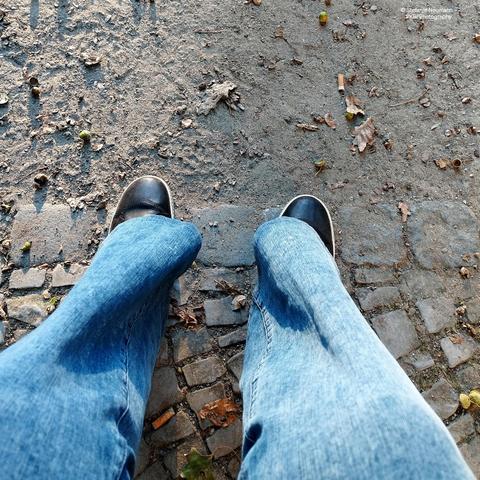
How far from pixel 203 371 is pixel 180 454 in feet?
1.05

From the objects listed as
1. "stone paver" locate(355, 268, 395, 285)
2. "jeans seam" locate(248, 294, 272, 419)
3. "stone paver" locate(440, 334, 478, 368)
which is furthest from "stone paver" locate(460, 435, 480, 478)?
"jeans seam" locate(248, 294, 272, 419)

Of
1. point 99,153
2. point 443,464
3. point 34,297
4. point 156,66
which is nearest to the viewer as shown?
point 443,464

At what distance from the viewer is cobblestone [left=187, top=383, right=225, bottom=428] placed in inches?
71.7

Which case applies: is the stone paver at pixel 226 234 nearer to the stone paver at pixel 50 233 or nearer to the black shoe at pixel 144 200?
the black shoe at pixel 144 200

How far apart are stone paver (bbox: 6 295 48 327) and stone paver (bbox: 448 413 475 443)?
175cm

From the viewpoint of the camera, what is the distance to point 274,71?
2.29 meters

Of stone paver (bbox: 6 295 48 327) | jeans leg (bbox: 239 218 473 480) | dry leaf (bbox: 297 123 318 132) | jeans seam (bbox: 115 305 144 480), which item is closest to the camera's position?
jeans leg (bbox: 239 218 473 480)

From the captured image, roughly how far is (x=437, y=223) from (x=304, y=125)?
2.61ft

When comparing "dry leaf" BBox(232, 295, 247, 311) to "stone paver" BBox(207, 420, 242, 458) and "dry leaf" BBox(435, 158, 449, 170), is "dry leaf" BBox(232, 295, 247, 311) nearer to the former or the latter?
"stone paver" BBox(207, 420, 242, 458)

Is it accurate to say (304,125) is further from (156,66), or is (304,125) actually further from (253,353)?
(253,353)

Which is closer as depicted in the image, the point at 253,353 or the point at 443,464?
the point at 443,464

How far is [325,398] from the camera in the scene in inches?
44.3

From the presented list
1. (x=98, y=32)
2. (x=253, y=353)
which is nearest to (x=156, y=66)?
(x=98, y=32)

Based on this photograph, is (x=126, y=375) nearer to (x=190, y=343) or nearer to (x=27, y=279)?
(x=190, y=343)
